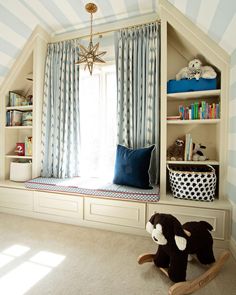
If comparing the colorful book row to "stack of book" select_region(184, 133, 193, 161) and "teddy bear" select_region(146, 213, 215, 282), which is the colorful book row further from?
"teddy bear" select_region(146, 213, 215, 282)

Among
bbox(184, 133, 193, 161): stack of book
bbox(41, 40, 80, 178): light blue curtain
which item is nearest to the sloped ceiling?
bbox(184, 133, 193, 161): stack of book

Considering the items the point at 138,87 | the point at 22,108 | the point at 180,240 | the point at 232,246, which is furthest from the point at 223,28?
the point at 22,108

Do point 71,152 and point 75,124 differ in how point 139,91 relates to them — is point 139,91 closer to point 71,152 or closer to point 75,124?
point 75,124

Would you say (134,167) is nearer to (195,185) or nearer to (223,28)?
(195,185)

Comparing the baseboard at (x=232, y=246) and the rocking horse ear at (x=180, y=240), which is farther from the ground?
the rocking horse ear at (x=180, y=240)

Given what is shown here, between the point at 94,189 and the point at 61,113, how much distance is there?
1.24 meters

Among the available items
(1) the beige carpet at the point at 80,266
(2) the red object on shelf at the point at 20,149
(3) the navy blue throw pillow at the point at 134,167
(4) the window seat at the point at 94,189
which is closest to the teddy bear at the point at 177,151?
(3) the navy blue throw pillow at the point at 134,167

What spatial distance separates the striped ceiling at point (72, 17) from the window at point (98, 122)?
64 cm

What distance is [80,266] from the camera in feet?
4.76

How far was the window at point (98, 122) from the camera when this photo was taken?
8.62ft

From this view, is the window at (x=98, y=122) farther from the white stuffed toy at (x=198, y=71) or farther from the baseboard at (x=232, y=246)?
the baseboard at (x=232, y=246)

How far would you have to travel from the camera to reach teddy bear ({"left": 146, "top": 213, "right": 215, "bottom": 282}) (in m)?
1.21

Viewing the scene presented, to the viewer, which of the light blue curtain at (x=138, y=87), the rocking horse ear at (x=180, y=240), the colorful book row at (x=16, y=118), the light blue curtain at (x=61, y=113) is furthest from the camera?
the colorful book row at (x=16, y=118)

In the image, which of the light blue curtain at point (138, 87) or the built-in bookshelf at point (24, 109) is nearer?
the light blue curtain at point (138, 87)
